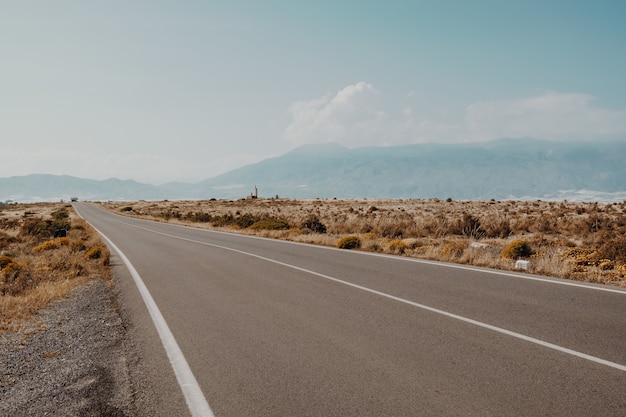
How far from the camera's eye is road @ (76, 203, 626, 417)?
3935 millimetres

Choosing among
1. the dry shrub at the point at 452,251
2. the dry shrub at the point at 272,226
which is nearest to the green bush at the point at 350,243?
the dry shrub at the point at 452,251

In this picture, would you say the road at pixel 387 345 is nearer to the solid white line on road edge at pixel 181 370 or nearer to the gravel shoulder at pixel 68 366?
the solid white line on road edge at pixel 181 370

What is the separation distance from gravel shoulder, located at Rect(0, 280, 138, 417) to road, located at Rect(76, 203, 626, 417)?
307mm

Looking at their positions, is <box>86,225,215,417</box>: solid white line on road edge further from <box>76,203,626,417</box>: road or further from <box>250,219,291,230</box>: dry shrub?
<box>250,219,291,230</box>: dry shrub

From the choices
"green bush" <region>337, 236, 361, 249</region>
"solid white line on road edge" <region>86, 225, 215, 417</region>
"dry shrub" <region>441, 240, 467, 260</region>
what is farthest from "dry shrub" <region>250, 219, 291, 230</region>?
"solid white line on road edge" <region>86, 225, 215, 417</region>

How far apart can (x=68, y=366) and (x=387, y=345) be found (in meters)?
3.93

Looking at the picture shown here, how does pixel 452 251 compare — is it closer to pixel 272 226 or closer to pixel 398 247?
pixel 398 247

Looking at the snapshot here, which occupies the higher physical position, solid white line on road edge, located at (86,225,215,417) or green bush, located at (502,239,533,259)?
green bush, located at (502,239,533,259)

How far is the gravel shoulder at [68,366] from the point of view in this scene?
408 cm

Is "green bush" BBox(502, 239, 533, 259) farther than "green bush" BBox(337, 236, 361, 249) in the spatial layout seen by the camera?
No

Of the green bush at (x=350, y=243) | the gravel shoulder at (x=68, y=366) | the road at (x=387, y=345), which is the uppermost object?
the green bush at (x=350, y=243)

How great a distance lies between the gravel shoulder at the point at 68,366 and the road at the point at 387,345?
0.31 meters

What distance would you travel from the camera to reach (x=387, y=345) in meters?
5.46

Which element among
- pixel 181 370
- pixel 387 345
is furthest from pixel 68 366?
pixel 387 345
